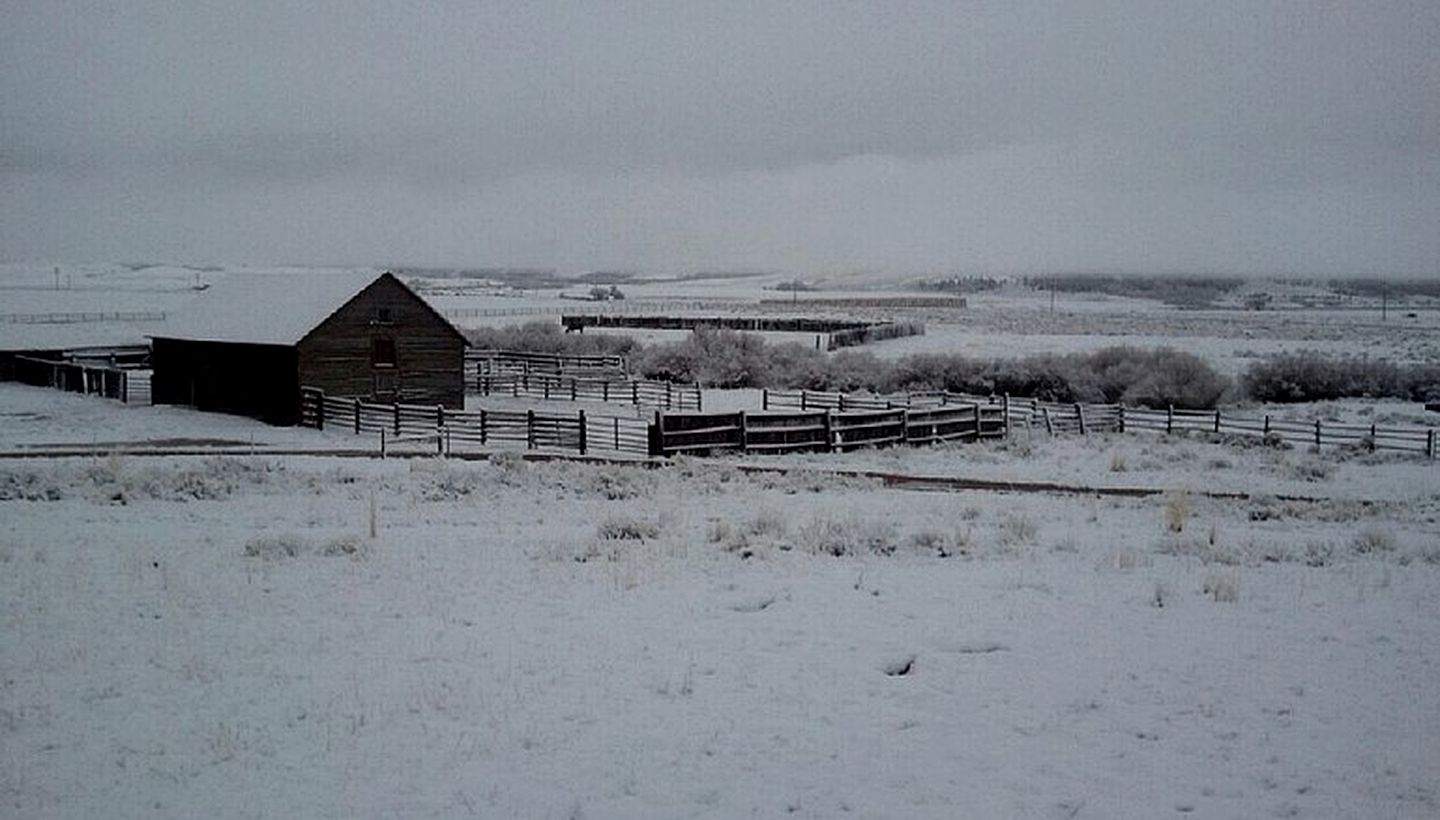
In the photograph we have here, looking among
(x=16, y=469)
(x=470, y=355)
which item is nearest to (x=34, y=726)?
(x=16, y=469)

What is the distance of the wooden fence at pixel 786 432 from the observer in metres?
30.2

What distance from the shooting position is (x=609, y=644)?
9891 mm

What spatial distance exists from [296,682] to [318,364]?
32.5 m

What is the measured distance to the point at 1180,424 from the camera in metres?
41.4

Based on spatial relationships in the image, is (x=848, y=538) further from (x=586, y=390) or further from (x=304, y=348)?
(x=586, y=390)

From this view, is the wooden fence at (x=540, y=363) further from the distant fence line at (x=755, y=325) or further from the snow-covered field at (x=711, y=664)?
the snow-covered field at (x=711, y=664)

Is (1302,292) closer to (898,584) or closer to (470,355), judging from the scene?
(470,355)

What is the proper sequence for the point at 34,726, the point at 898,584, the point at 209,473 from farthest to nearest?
1. the point at 209,473
2. the point at 898,584
3. the point at 34,726

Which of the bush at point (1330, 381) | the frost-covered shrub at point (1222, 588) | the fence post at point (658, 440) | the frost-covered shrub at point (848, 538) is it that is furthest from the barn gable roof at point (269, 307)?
the bush at point (1330, 381)

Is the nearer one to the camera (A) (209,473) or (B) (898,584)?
(B) (898,584)

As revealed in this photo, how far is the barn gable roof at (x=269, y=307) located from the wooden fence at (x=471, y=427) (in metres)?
2.91

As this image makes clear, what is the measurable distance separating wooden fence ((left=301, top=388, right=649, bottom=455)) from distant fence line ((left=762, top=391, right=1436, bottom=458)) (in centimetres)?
1092

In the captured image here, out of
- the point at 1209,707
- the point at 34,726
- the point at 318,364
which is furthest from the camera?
the point at 318,364

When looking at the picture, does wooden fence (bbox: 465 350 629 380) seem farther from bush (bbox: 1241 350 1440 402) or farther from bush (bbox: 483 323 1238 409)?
bush (bbox: 1241 350 1440 402)
